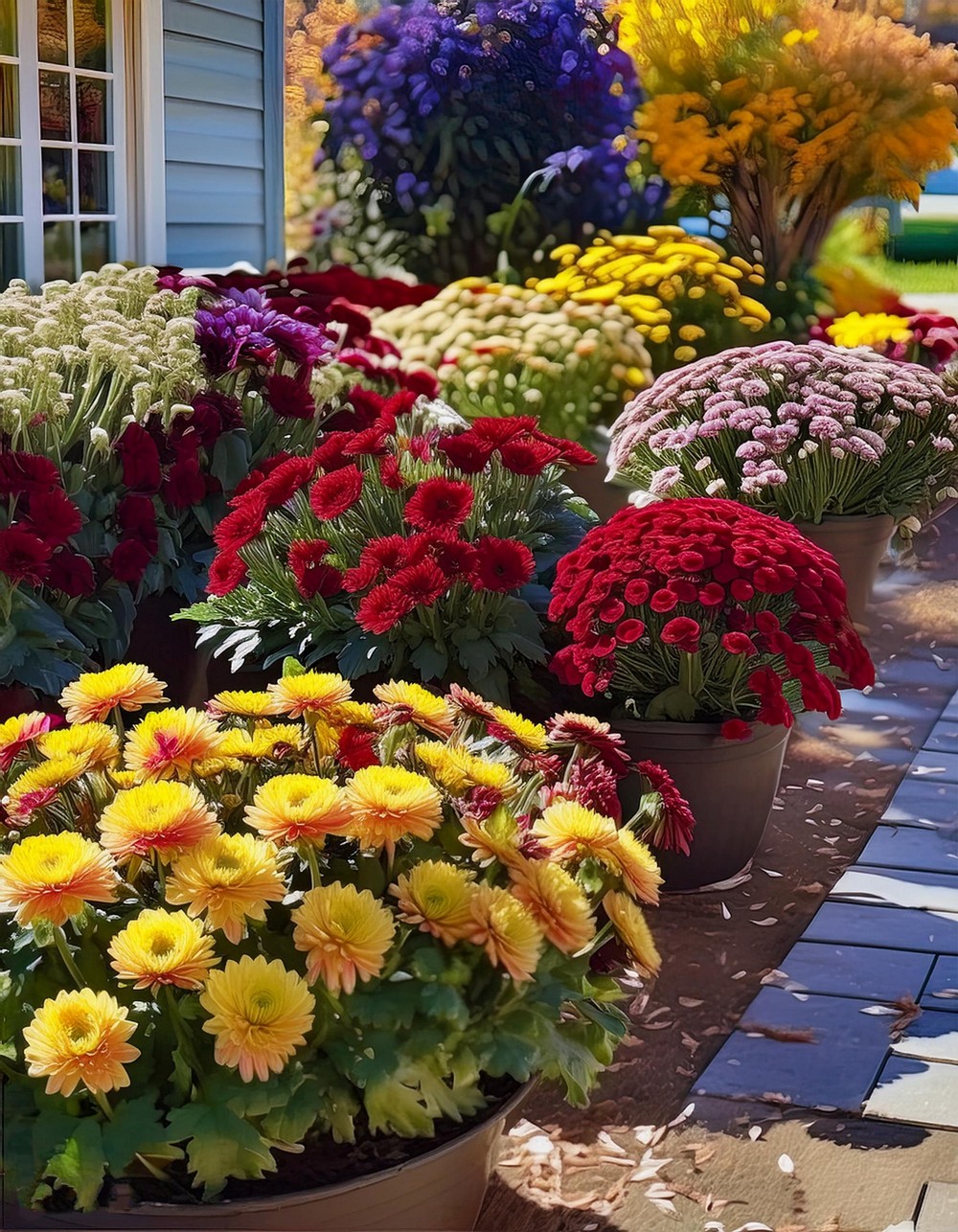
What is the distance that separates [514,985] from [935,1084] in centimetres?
101

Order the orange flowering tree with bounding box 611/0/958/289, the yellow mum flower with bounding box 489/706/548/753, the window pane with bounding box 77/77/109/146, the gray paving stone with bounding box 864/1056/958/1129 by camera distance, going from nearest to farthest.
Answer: the yellow mum flower with bounding box 489/706/548/753 < the gray paving stone with bounding box 864/1056/958/1129 < the window pane with bounding box 77/77/109/146 < the orange flowering tree with bounding box 611/0/958/289

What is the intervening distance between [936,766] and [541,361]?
220cm

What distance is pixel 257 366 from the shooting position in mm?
3527

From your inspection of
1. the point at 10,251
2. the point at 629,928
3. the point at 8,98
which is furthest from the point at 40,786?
the point at 8,98

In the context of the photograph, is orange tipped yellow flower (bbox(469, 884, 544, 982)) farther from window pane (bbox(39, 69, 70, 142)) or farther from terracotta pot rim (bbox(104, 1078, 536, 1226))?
window pane (bbox(39, 69, 70, 142))

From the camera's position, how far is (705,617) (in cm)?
253

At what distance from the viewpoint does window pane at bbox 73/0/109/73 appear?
4.55 m

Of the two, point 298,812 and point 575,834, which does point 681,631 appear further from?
point 298,812

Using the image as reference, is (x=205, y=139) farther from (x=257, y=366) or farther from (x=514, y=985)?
(x=514, y=985)

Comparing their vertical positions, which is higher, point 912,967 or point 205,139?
point 205,139

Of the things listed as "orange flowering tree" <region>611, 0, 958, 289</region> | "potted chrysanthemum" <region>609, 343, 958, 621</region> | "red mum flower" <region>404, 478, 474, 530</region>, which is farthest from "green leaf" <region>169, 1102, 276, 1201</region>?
"orange flowering tree" <region>611, 0, 958, 289</region>

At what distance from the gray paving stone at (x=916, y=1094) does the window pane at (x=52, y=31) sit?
389 centimetres

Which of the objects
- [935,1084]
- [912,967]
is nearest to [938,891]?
[912,967]

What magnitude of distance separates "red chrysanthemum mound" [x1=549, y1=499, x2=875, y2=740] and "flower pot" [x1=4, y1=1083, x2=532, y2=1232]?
112 centimetres
